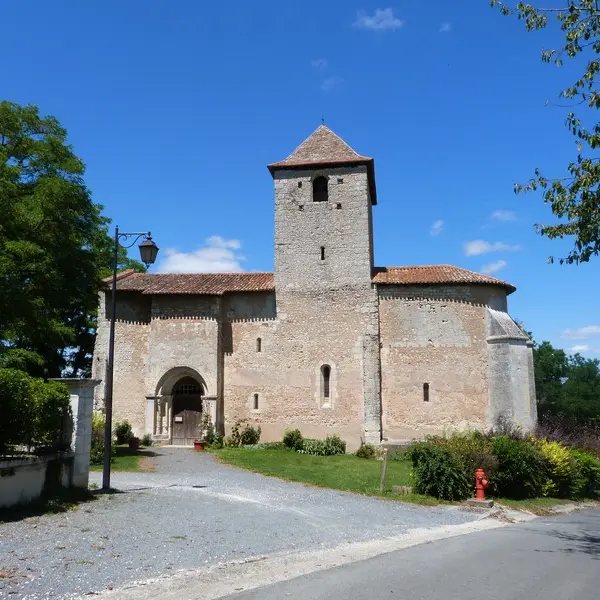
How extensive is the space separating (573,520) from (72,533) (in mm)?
11975

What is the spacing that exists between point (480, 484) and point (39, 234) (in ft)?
50.3

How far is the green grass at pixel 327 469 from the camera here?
50.6 feet

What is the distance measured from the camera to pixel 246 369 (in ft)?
83.9

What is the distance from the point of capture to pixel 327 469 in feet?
61.8

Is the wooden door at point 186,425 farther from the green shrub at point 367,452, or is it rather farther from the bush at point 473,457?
the bush at point 473,457

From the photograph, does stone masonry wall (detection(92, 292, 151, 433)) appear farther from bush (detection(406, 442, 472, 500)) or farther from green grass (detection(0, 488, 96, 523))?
bush (detection(406, 442, 472, 500))

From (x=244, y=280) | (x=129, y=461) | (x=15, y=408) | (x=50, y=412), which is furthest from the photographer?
(x=244, y=280)

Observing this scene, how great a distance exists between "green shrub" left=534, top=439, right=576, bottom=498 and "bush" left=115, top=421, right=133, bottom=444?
16576mm

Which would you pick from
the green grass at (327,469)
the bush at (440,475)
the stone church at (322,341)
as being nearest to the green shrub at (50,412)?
the green grass at (327,469)

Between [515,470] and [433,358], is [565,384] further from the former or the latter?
[515,470]

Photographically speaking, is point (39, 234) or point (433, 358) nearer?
point (39, 234)

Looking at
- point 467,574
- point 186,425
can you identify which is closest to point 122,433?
point 186,425

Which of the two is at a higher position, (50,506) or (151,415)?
(151,415)

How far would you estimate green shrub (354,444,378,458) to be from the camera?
22.7 meters
